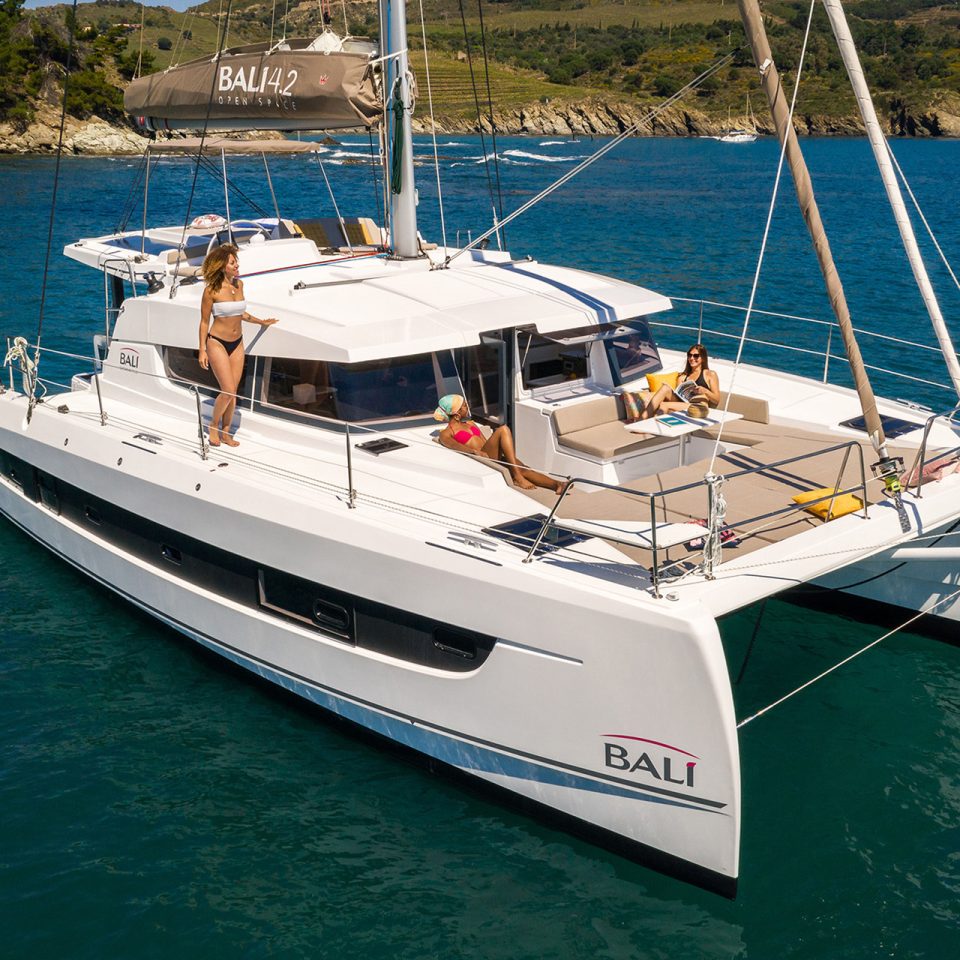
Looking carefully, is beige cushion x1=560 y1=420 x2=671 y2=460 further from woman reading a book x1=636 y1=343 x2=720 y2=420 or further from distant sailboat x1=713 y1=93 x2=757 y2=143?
distant sailboat x1=713 y1=93 x2=757 y2=143

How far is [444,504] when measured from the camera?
7414 millimetres

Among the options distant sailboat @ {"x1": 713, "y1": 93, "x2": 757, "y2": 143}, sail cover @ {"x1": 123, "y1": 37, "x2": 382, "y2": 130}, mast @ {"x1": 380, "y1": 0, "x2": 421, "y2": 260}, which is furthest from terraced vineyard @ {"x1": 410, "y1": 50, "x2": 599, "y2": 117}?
mast @ {"x1": 380, "y1": 0, "x2": 421, "y2": 260}

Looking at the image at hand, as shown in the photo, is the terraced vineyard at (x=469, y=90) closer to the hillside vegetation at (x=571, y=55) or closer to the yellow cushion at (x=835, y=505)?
the hillside vegetation at (x=571, y=55)

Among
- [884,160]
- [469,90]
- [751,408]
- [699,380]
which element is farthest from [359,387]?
[469,90]

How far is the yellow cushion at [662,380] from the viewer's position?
352 inches

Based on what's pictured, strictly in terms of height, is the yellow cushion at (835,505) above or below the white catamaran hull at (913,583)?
above

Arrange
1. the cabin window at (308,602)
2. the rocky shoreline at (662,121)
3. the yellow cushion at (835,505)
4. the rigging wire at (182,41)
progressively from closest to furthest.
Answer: the yellow cushion at (835,505)
the cabin window at (308,602)
the rigging wire at (182,41)
the rocky shoreline at (662,121)

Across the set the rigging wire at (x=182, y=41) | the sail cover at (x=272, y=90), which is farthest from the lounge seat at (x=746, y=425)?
A: the rigging wire at (x=182, y=41)

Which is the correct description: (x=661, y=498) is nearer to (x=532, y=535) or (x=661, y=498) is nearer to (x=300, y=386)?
(x=532, y=535)

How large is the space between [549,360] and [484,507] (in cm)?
190

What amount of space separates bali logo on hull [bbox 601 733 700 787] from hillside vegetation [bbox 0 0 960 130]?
203ft

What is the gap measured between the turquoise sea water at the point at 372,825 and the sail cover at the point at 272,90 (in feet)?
15.2

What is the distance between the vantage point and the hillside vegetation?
73.8m

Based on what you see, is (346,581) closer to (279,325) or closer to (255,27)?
(279,325)
